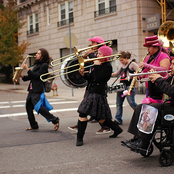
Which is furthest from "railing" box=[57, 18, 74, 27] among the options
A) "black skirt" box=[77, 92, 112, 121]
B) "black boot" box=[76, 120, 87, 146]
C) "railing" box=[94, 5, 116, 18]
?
"black boot" box=[76, 120, 87, 146]

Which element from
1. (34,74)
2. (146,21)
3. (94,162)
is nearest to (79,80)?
(34,74)

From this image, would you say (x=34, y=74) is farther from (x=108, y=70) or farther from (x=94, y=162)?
(x=94, y=162)

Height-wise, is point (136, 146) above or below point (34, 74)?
below

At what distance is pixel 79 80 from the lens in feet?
21.2

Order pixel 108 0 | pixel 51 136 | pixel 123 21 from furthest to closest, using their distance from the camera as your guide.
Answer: pixel 108 0 → pixel 123 21 → pixel 51 136

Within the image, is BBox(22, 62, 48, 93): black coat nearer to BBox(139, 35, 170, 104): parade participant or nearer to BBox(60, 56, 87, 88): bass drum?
BBox(60, 56, 87, 88): bass drum

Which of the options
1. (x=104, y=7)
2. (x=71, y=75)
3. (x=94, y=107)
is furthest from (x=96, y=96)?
(x=104, y=7)

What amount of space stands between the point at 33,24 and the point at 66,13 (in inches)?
215

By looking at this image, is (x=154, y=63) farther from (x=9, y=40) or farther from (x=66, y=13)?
(x=9, y=40)

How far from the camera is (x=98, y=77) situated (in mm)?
5320

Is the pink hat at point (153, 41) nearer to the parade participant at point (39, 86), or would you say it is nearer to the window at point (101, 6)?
the parade participant at point (39, 86)

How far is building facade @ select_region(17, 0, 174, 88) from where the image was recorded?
1644cm

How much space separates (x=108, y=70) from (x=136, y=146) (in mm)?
1742

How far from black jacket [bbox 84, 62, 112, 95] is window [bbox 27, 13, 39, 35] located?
21274 mm
